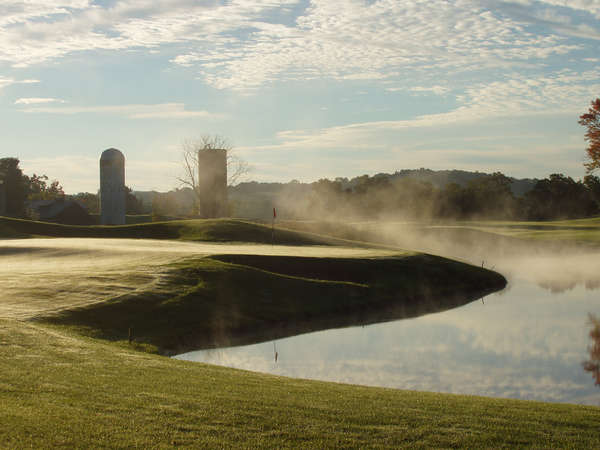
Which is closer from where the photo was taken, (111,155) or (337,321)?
(337,321)

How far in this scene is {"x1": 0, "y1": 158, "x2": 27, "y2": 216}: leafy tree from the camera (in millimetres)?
102562

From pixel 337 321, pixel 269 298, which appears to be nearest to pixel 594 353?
pixel 337 321

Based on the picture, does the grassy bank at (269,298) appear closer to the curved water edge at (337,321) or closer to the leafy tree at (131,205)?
the curved water edge at (337,321)

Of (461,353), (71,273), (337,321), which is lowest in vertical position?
(337,321)

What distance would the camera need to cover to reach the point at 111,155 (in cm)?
7725

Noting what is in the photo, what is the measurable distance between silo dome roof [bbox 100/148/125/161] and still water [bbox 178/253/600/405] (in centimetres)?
5715

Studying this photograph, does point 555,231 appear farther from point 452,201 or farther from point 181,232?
point 181,232

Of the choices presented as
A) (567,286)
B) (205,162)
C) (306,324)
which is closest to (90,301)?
(306,324)

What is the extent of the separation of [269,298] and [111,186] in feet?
179

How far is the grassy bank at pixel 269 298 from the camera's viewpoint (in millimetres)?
21608

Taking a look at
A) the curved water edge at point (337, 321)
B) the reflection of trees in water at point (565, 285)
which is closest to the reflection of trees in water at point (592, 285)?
the reflection of trees in water at point (565, 285)

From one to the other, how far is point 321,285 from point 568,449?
21.6m

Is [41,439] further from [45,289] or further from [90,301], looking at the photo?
[45,289]

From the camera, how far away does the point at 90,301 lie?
2236 cm
